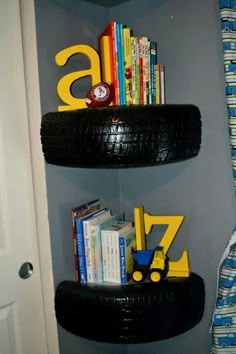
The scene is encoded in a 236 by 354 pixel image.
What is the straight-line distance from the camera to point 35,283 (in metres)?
1.28

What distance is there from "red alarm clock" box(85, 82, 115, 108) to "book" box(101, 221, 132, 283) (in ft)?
1.50

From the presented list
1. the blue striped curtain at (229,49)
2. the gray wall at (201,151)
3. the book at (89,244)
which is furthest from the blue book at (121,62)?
the book at (89,244)

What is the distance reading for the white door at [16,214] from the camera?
116cm

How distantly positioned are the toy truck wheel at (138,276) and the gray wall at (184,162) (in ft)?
0.78

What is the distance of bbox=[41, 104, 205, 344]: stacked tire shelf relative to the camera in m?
1.01

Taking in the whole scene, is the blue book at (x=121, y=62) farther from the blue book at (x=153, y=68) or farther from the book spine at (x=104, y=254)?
the book spine at (x=104, y=254)

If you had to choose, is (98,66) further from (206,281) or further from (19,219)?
(206,281)

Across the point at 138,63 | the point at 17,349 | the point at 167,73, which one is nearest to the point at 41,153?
the point at 138,63

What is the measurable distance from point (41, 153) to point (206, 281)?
0.80 meters

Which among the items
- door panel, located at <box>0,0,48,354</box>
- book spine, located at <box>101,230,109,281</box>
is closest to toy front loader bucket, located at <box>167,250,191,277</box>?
book spine, located at <box>101,230,109,281</box>

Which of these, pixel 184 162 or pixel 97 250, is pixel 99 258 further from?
pixel 184 162

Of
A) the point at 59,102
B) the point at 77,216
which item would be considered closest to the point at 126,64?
the point at 59,102

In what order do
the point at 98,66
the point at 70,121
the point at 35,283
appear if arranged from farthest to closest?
1. the point at 35,283
2. the point at 98,66
3. the point at 70,121

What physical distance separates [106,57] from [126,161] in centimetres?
39
